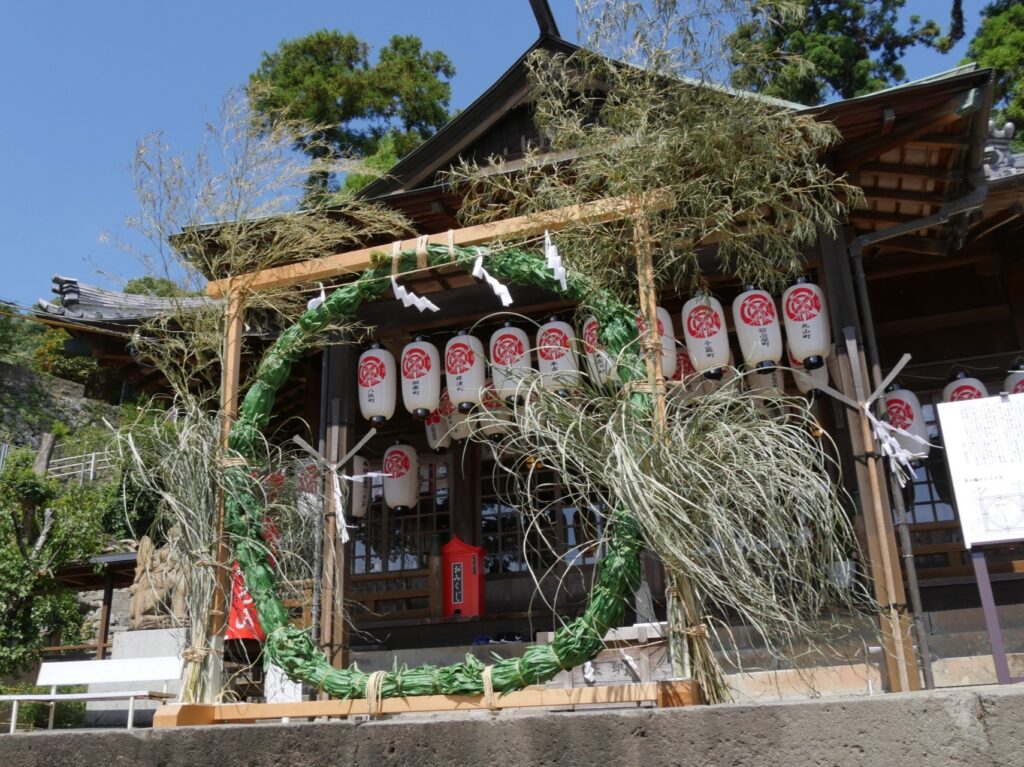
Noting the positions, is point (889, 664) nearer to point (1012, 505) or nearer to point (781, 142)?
point (1012, 505)

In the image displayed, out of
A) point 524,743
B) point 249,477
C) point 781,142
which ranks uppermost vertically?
point 781,142

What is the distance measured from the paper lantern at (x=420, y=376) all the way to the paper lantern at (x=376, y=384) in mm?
132

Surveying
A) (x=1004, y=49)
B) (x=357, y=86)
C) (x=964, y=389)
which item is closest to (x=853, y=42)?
(x=1004, y=49)

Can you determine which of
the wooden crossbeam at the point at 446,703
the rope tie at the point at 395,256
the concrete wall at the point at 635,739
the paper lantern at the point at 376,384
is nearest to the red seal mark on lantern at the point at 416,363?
the paper lantern at the point at 376,384

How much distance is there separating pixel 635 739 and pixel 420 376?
185 inches

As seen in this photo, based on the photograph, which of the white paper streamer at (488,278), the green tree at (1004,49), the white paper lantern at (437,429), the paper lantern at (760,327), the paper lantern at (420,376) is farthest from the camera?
the green tree at (1004,49)

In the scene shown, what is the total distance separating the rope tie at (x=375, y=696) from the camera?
3.07 meters

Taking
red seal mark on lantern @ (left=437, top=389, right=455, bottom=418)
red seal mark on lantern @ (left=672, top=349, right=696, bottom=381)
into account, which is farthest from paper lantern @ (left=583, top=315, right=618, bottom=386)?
red seal mark on lantern @ (left=437, top=389, right=455, bottom=418)

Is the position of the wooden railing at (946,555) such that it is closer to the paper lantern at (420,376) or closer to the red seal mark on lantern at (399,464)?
the paper lantern at (420,376)

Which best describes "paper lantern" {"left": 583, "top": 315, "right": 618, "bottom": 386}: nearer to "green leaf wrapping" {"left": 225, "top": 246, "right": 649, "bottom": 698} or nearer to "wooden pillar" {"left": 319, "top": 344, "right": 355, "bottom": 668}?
"green leaf wrapping" {"left": 225, "top": 246, "right": 649, "bottom": 698}

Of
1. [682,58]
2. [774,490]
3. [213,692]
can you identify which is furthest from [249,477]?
[682,58]

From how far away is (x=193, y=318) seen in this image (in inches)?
170

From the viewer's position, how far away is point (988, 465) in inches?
157

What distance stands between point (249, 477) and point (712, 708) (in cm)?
214
